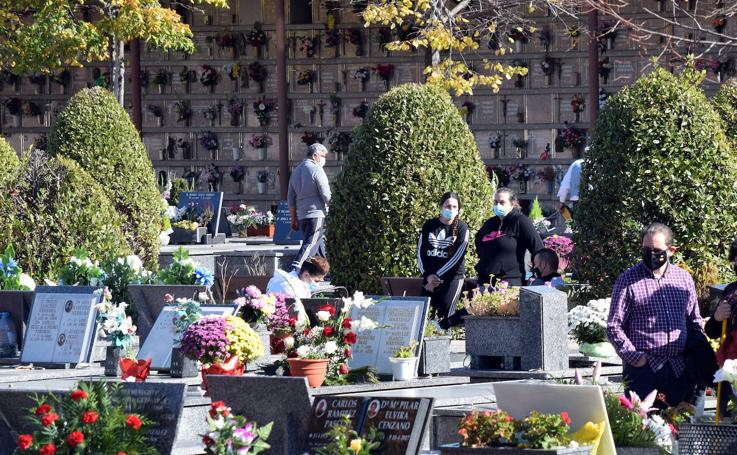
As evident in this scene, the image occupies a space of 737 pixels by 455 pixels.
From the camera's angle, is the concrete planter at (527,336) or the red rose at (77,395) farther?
the concrete planter at (527,336)

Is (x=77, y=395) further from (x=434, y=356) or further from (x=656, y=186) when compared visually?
(x=656, y=186)

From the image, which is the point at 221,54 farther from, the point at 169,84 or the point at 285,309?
the point at 285,309

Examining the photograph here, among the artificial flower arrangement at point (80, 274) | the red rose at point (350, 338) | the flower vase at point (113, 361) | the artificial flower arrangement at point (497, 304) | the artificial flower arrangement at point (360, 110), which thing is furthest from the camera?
the artificial flower arrangement at point (360, 110)

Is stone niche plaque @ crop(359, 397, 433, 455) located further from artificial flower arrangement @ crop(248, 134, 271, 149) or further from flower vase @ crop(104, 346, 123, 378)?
artificial flower arrangement @ crop(248, 134, 271, 149)

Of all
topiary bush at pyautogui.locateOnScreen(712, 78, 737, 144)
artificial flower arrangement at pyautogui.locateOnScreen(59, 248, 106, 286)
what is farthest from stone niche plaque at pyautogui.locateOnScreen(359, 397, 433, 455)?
topiary bush at pyautogui.locateOnScreen(712, 78, 737, 144)

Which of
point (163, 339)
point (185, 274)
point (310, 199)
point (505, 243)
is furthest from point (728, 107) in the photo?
point (163, 339)

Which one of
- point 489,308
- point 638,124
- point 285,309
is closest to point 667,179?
point 638,124

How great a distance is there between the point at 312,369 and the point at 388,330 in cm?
84

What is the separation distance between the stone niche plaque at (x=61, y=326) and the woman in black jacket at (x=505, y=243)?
10.8 feet

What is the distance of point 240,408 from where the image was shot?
8.87 meters

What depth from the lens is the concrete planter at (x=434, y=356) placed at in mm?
11891

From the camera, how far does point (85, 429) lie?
7.84m

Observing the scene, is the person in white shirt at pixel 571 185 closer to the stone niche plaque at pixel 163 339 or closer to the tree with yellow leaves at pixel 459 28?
the tree with yellow leaves at pixel 459 28

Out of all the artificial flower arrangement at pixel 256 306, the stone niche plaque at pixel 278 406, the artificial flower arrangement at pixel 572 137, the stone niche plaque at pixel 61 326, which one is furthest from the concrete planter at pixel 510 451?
the artificial flower arrangement at pixel 572 137
